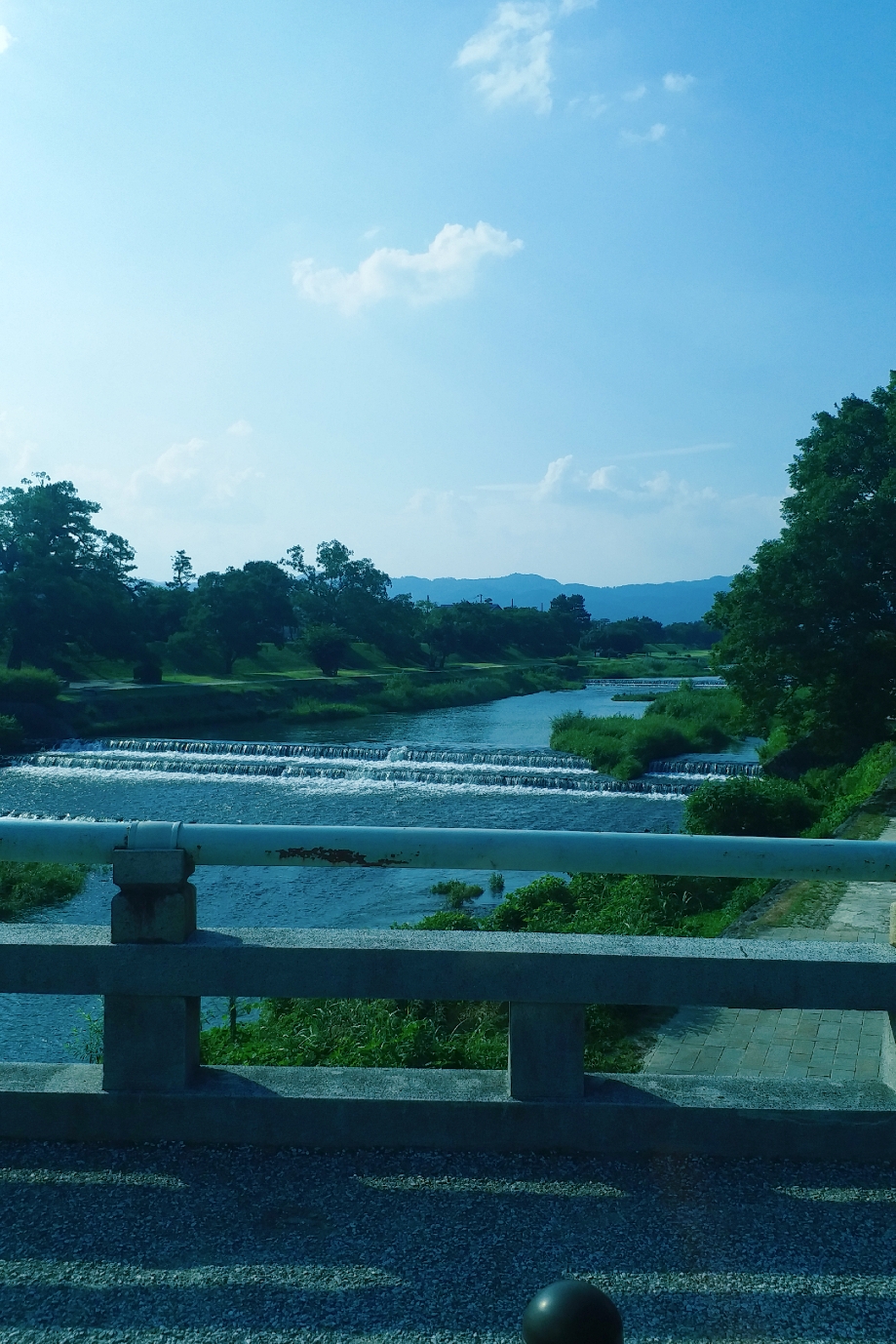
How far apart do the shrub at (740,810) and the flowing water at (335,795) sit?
9.90 ft

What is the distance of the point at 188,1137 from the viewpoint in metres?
3.17

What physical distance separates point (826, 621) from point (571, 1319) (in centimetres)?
2416

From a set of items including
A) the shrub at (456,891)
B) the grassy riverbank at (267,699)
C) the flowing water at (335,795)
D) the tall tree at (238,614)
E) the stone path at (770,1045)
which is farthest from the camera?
the tall tree at (238,614)

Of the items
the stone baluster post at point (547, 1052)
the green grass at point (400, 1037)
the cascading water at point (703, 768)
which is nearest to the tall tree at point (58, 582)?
the cascading water at point (703, 768)

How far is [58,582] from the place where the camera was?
53938mm

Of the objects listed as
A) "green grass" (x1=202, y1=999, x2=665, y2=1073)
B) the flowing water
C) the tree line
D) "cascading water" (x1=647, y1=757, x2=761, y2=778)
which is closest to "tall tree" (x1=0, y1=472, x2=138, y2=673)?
the tree line

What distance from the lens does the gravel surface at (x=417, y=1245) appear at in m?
2.39

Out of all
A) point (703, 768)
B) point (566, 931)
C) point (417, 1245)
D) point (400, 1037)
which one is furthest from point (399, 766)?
point (417, 1245)

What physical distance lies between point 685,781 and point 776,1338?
86.7ft

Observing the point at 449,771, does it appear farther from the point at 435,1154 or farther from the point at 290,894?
the point at 435,1154

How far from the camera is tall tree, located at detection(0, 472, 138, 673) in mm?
53312

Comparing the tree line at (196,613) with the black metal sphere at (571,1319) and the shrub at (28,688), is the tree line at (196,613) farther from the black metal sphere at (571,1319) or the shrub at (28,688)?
the black metal sphere at (571,1319)

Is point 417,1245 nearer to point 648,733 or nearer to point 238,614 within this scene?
point 648,733

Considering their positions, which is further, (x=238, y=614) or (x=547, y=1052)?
(x=238, y=614)
